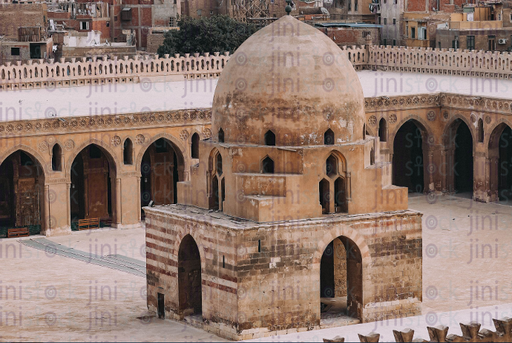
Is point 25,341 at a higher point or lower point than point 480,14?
lower

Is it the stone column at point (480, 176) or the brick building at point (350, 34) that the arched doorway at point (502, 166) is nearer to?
the stone column at point (480, 176)

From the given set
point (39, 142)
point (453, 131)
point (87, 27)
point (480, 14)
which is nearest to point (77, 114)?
point (39, 142)

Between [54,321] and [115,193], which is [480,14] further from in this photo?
[54,321]

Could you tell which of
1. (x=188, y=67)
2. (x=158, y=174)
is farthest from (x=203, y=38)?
(x=158, y=174)

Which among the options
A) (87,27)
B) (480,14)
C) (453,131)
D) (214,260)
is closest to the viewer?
(214,260)

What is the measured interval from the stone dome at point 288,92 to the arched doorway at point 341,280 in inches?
94.1

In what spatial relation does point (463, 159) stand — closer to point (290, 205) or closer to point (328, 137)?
point (328, 137)

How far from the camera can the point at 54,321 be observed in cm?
3134

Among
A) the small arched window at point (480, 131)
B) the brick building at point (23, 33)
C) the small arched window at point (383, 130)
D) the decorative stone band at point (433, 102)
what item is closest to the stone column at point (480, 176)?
the small arched window at point (480, 131)

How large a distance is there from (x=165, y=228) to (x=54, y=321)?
3.04 metres

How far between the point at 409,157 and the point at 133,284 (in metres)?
17.2

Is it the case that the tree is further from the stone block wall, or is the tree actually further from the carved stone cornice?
A: the stone block wall

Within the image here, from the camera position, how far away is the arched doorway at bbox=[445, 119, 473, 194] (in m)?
48.8

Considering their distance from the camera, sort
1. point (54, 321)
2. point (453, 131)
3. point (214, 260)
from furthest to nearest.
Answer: point (453, 131)
point (54, 321)
point (214, 260)
